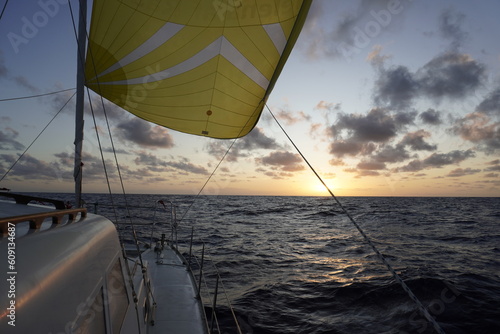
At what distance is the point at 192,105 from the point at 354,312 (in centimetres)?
660

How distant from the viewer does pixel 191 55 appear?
5.03m

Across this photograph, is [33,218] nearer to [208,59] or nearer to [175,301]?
[175,301]

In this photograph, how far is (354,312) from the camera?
7.48m

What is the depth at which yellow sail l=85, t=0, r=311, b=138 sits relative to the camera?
4.52 metres

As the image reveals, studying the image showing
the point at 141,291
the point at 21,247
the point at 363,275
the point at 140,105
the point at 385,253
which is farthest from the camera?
the point at 385,253

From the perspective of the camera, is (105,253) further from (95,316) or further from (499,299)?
(499,299)

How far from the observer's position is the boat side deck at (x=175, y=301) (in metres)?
3.97

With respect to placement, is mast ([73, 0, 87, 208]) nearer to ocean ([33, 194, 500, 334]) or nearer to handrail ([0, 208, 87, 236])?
ocean ([33, 194, 500, 334])

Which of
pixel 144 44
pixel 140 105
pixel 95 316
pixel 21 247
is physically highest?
pixel 144 44

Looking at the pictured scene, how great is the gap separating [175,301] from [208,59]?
4.21m

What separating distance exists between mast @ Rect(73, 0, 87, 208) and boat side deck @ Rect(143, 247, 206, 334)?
6.68ft

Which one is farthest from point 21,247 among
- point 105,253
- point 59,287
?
point 105,253

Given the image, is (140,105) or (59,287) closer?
(59,287)
